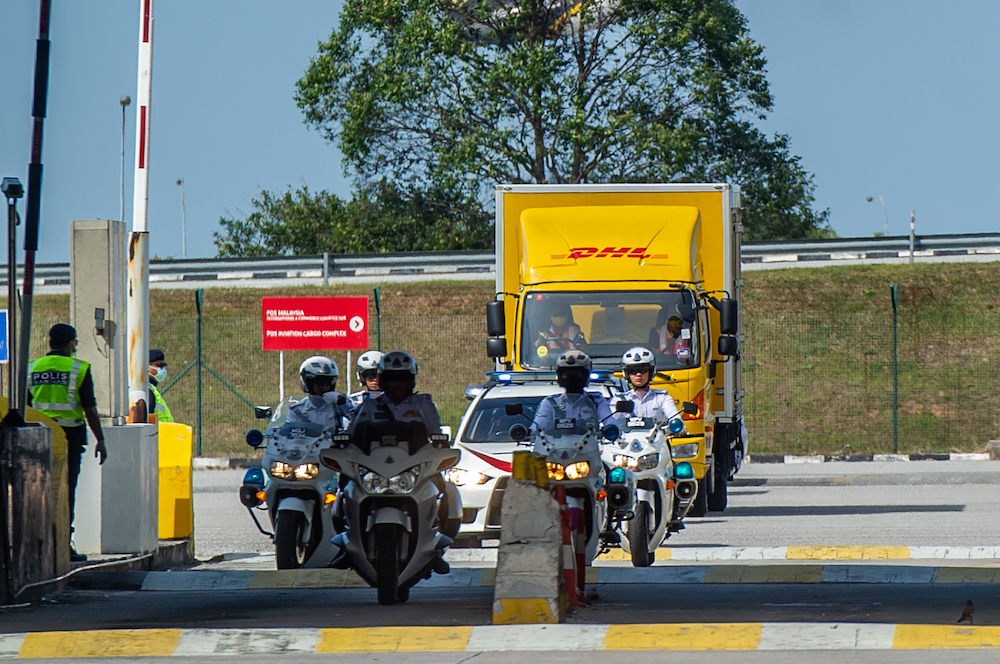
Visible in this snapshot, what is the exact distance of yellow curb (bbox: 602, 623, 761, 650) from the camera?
833 cm

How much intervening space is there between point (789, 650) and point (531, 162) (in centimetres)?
3365

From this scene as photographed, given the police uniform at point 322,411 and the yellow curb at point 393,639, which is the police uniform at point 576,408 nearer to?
the police uniform at point 322,411

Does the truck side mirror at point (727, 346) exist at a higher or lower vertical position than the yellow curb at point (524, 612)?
higher

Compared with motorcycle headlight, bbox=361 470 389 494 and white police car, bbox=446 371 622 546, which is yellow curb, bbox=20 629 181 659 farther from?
white police car, bbox=446 371 622 546

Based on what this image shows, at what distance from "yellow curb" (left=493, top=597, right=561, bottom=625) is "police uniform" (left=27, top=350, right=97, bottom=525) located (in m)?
4.49

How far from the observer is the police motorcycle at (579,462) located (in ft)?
35.2

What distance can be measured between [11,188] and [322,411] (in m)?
2.67

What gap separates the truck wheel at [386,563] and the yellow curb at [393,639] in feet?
3.61

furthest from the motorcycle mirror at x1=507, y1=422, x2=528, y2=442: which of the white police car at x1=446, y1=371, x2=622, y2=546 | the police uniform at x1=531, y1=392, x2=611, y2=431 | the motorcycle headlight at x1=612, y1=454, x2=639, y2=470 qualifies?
the motorcycle headlight at x1=612, y1=454, x2=639, y2=470

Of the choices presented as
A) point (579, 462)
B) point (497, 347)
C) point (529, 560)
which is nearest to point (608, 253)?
point (497, 347)

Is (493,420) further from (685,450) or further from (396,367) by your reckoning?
(396,367)

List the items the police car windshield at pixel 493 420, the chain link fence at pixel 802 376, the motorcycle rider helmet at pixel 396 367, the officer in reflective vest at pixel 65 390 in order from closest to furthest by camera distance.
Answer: the motorcycle rider helmet at pixel 396 367 → the officer in reflective vest at pixel 65 390 → the police car windshield at pixel 493 420 → the chain link fence at pixel 802 376

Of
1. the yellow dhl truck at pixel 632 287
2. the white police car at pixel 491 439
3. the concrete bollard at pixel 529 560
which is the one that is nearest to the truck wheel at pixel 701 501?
the yellow dhl truck at pixel 632 287

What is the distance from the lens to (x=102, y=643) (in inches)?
340
